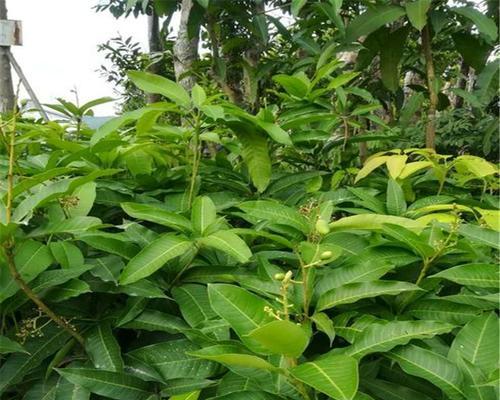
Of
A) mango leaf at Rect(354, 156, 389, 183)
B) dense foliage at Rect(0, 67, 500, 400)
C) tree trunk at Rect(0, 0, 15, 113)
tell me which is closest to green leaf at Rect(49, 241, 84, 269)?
dense foliage at Rect(0, 67, 500, 400)

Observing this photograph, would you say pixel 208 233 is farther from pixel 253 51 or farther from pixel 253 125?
pixel 253 51

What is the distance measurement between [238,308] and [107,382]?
0.61ft

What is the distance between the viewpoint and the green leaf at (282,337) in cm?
43

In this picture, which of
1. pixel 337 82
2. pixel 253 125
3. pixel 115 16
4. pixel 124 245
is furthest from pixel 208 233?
pixel 115 16

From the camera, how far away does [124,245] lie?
0.69 m

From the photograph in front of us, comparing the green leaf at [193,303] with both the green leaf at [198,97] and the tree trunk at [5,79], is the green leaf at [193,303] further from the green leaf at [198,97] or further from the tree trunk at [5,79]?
the tree trunk at [5,79]

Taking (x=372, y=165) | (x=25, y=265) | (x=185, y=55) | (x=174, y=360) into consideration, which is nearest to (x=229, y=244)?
(x=174, y=360)

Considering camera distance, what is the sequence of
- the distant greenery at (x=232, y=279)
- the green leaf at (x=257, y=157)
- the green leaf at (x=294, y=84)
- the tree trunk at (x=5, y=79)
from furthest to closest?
the tree trunk at (x=5, y=79) < the green leaf at (x=294, y=84) < the green leaf at (x=257, y=157) < the distant greenery at (x=232, y=279)

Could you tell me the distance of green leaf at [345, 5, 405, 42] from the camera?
129 centimetres

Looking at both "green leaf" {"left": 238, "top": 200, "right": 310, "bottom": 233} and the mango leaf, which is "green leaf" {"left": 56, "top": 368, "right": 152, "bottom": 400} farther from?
the mango leaf

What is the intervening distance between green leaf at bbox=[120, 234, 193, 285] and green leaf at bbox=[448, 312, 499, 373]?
0.35m

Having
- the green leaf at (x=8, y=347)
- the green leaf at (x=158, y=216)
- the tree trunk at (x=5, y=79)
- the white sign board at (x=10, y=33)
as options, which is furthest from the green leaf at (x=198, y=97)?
the white sign board at (x=10, y=33)

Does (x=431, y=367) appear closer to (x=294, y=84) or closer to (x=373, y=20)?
(x=294, y=84)

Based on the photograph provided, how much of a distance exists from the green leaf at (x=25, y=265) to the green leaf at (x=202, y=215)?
20 cm
